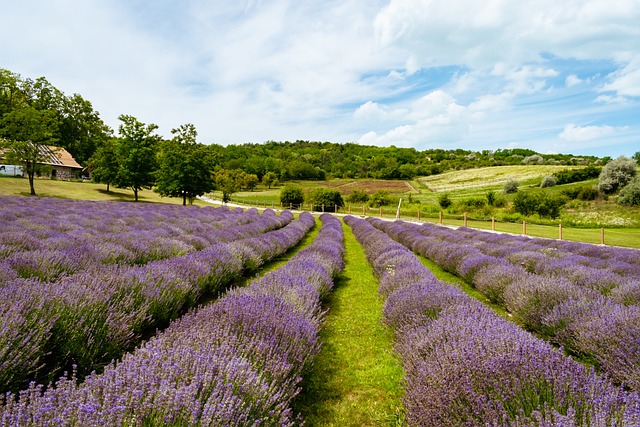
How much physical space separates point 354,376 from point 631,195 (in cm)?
4031

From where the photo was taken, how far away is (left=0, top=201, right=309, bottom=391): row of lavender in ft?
7.38

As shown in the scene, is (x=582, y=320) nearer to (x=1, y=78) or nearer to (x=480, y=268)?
(x=480, y=268)

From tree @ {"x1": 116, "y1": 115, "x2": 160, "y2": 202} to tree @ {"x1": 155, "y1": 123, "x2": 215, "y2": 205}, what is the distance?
1.24 meters

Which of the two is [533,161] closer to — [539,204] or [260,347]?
[539,204]

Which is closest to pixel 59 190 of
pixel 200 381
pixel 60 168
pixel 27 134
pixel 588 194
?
pixel 27 134

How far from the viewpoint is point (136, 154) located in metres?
32.6

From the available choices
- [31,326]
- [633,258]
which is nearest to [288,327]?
[31,326]

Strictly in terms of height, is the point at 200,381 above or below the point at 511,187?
below

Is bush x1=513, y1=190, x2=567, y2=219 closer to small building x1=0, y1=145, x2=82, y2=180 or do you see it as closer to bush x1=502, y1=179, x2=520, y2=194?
bush x1=502, y1=179, x2=520, y2=194

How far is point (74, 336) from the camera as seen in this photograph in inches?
104

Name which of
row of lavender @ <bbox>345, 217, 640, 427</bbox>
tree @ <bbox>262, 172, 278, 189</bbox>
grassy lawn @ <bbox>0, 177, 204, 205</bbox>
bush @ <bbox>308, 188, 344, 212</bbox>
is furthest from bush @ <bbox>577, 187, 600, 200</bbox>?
tree @ <bbox>262, 172, 278, 189</bbox>

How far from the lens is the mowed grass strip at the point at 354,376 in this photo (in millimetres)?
2745

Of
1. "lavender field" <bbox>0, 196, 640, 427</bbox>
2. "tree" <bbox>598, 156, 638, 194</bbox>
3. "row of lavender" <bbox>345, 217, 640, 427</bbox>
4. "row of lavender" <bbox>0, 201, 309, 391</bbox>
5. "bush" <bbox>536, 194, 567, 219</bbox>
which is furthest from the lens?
"tree" <bbox>598, 156, 638, 194</bbox>

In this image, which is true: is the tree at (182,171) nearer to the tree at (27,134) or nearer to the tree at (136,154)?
the tree at (136,154)
